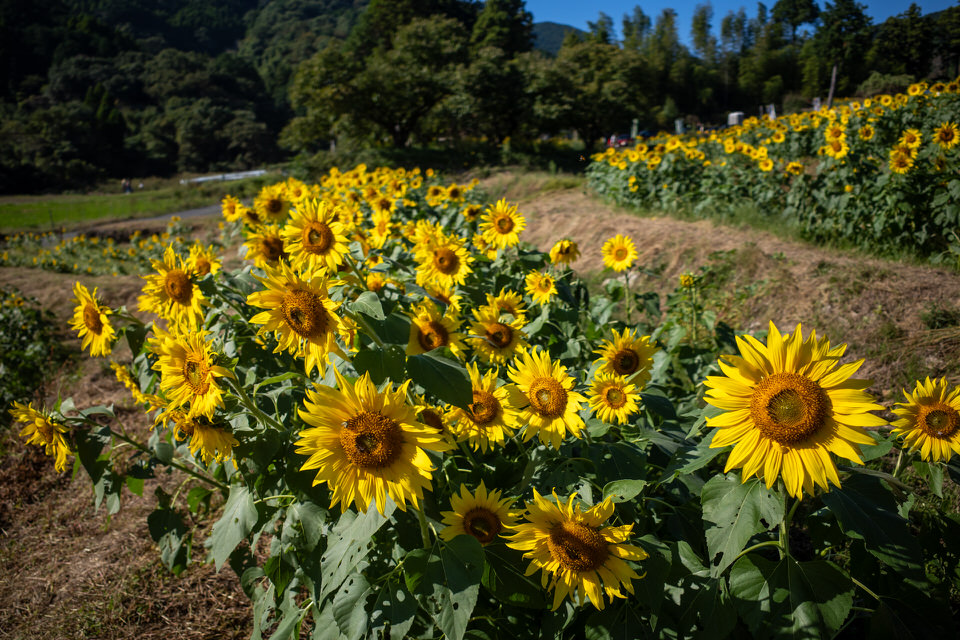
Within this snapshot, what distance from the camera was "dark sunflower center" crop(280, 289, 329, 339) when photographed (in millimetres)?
1571

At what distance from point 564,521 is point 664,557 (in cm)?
33

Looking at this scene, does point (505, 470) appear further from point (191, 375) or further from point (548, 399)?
point (191, 375)

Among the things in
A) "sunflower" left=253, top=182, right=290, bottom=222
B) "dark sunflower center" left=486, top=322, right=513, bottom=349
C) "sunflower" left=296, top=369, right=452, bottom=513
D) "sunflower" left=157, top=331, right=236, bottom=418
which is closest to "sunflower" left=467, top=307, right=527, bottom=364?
"dark sunflower center" left=486, top=322, right=513, bottom=349

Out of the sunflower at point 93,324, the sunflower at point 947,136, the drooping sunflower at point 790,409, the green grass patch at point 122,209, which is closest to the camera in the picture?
the drooping sunflower at point 790,409

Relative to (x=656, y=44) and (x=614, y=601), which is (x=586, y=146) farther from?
(x=656, y=44)

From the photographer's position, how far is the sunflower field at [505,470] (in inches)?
51.2

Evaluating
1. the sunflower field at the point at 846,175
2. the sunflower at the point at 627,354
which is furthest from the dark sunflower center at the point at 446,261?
the sunflower field at the point at 846,175

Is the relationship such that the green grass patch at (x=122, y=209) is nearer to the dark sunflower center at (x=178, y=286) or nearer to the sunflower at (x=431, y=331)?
the dark sunflower center at (x=178, y=286)

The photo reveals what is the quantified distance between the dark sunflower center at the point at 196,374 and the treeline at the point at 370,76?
42.6 feet

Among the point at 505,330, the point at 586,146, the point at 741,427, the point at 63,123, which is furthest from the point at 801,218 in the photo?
the point at 63,123

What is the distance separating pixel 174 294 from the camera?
213 cm

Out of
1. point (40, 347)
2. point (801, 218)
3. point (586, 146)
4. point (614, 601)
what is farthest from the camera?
point (586, 146)

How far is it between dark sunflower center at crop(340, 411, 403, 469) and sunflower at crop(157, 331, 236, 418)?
0.49 meters

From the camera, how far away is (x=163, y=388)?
5.32ft
